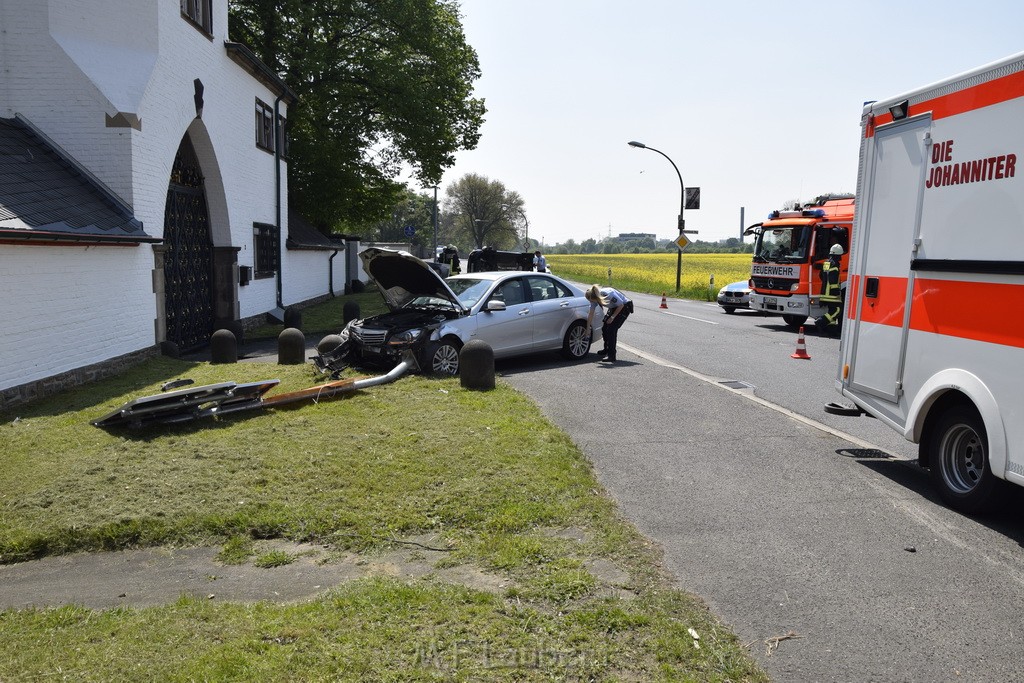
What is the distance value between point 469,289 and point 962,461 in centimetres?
789

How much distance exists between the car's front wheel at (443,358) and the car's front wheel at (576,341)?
247 centimetres

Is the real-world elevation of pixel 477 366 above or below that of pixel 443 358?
above

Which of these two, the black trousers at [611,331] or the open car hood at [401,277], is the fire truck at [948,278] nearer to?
the black trousers at [611,331]

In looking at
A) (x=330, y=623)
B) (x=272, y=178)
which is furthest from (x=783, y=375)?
(x=272, y=178)

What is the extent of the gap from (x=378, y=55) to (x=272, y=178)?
866cm

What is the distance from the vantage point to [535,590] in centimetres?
430

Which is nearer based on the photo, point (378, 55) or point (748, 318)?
point (748, 318)

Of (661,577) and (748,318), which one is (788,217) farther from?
(661,577)

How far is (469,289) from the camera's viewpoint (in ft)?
40.8

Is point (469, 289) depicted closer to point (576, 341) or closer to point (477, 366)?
point (576, 341)

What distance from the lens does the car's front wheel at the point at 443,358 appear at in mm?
10906

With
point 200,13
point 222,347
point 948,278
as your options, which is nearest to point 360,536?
point 948,278

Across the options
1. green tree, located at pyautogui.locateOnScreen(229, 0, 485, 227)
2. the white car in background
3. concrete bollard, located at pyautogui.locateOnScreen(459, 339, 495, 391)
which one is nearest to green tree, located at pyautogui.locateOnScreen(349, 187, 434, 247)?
green tree, located at pyautogui.locateOnScreen(229, 0, 485, 227)

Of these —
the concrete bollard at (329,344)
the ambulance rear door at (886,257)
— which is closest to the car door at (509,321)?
the concrete bollard at (329,344)
